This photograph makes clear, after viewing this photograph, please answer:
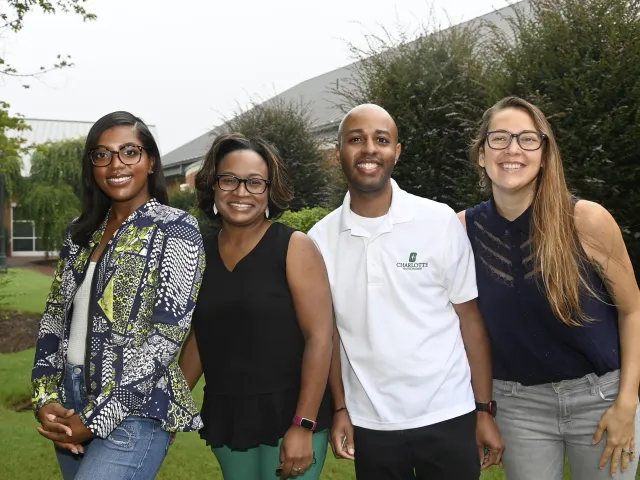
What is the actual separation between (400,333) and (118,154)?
1394 mm

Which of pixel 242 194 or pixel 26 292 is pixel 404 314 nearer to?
pixel 242 194

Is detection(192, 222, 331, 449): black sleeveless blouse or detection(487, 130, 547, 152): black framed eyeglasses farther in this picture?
detection(487, 130, 547, 152): black framed eyeglasses

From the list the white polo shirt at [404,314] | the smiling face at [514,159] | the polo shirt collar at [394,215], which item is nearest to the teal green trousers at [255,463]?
the white polo shirt at [404,314]

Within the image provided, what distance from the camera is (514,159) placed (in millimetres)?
2877

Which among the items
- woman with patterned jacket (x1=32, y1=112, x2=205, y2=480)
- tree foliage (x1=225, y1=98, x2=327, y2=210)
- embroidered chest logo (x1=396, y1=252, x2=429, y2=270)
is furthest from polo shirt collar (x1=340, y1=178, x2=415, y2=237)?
tree foliage (x1=225, y1=98, x2=327, y2=210)

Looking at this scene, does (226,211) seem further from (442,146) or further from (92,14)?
(442,146)

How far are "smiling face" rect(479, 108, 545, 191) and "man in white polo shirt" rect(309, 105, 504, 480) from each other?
0.29 meters

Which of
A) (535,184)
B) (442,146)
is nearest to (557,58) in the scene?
(442,146)

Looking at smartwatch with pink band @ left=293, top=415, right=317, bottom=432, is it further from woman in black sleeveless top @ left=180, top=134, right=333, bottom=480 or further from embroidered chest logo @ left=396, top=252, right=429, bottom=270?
embroidered chest logo @ left=396, top=252, right=429, bottom=270

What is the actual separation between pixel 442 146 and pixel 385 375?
18.7ft

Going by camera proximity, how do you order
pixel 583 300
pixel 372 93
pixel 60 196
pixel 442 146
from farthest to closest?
1. pixel 60 196
2. pixel 372 93
3. pixel 442 146
4. pixel 583 300

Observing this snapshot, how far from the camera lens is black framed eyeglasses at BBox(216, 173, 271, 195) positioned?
2.92 meters

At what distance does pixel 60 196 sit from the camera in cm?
2855

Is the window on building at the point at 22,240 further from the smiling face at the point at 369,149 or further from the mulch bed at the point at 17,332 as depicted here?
the smiling face at the point at 369,149
